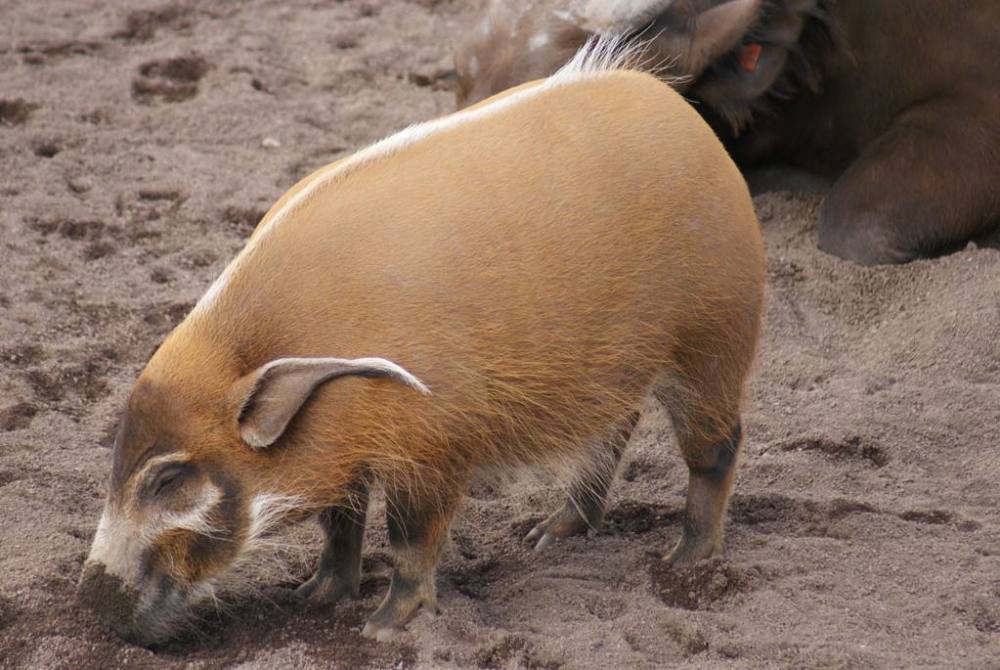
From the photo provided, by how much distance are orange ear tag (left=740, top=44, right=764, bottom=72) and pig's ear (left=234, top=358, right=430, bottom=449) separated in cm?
248

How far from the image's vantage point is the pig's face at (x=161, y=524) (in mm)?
2799

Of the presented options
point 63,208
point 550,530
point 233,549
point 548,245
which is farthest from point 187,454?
point 63,208

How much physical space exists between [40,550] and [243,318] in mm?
824

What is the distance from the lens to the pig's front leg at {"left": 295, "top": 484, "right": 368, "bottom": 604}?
312 cm

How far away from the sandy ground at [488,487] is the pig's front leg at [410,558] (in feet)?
0.18

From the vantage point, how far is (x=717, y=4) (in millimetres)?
4875

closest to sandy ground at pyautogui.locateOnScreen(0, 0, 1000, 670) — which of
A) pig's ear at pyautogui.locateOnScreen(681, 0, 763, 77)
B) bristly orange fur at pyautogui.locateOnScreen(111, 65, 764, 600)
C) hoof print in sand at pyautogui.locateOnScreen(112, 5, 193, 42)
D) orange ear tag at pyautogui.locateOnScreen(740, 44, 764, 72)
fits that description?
hoof print in sand at pyautogui.locateOnScreen(112, 5, 193, 42)

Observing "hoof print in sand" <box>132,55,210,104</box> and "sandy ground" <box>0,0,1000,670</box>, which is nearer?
"sandy ground" <box>0,0,1000,670</box>

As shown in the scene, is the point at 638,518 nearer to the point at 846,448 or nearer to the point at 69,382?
the point at 846,448

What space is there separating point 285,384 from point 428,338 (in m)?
0.29

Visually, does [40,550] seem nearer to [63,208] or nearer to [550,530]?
[550,530]

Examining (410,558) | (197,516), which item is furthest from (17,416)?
(410,558)

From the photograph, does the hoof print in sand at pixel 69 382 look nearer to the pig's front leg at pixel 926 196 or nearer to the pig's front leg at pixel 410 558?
the pig's front leg at pixel 410 558

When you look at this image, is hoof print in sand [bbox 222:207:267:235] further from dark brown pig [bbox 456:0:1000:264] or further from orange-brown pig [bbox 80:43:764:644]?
orange-brown pig [bbox 80:43:764:644]
